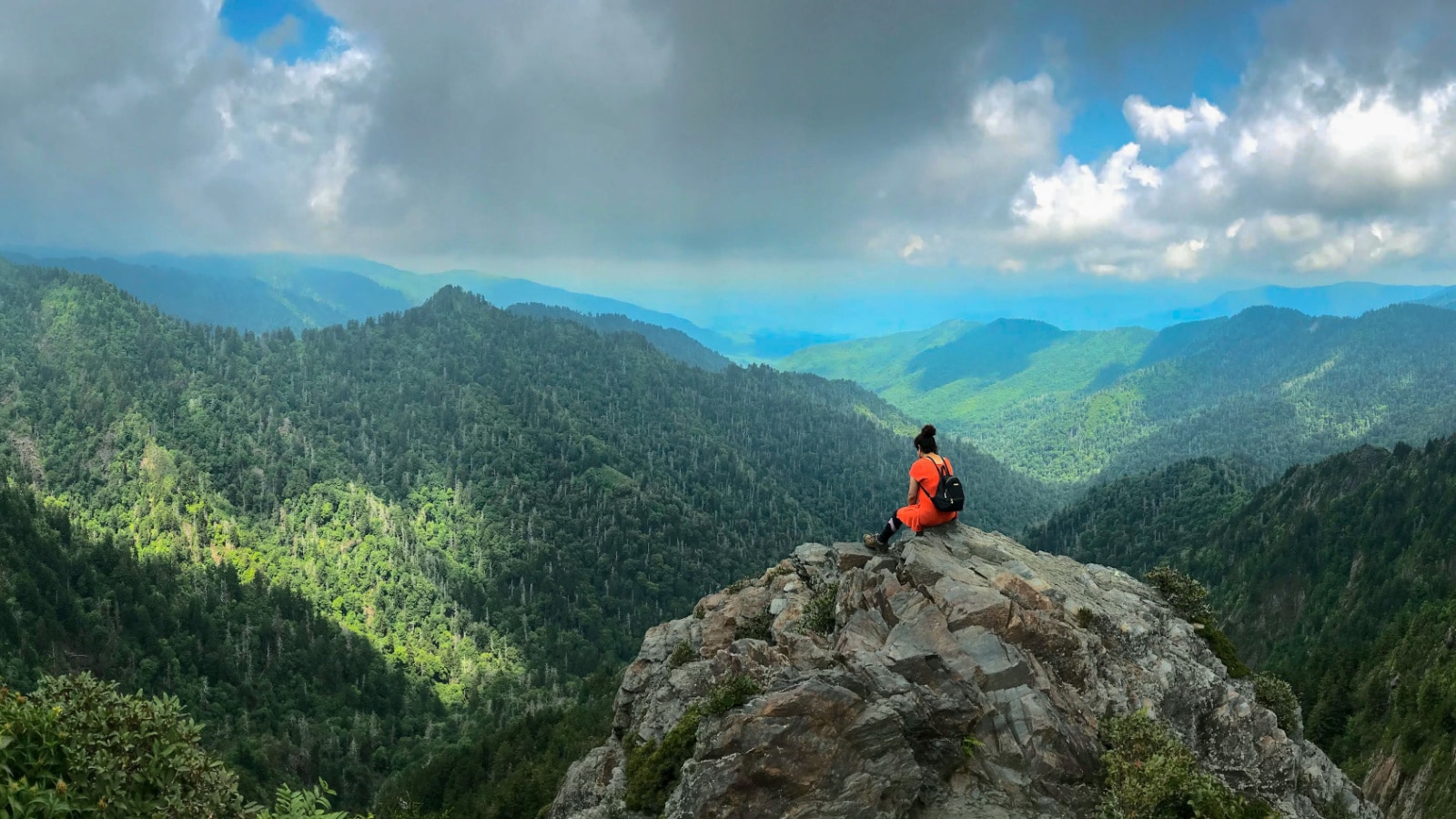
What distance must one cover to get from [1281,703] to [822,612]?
22326 millimetres

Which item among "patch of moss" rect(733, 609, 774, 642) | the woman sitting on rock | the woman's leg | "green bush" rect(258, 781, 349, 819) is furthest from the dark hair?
"green bush" rect(258, 781, 349, 819)

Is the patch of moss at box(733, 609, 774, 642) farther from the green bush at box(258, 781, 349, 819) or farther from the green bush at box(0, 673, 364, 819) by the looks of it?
the green bush at box(0, 673, 364, 819)

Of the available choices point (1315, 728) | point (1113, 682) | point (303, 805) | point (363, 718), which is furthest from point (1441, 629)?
point (363, 718)

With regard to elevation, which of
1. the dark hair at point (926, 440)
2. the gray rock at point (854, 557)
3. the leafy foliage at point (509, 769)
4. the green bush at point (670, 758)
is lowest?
the leafy foliage at point (509, 769)

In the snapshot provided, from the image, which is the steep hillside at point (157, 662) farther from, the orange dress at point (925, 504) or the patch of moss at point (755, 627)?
Result: the orange dress at point (925, 504)

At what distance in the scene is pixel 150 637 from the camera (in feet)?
621

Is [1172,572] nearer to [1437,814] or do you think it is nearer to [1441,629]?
[1437,814]

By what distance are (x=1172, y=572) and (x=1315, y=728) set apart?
9933 cm

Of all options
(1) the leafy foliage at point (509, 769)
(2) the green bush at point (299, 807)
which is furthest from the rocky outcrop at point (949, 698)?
(1) the leafy foliage at point (509, 769)

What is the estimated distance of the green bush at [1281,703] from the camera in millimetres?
34469

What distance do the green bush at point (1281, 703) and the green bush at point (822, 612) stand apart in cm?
2016

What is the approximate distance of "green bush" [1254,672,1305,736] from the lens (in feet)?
113

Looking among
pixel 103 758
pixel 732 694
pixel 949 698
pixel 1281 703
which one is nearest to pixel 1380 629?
pixel 1281 703

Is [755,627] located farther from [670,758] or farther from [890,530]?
[670,758]
